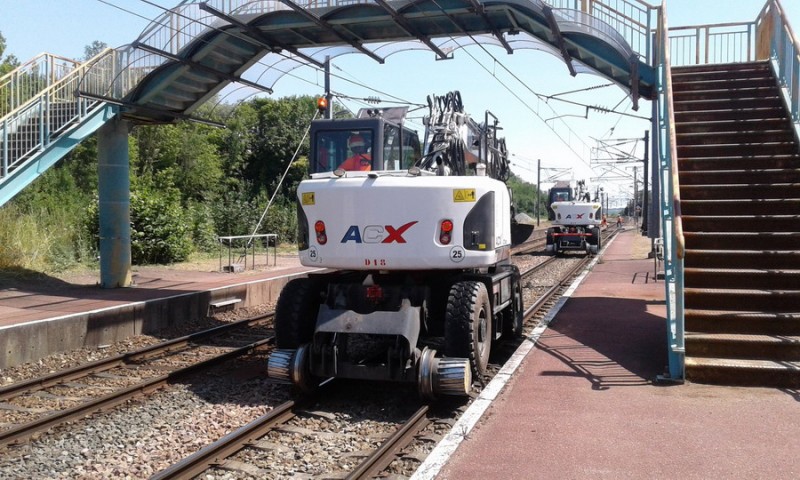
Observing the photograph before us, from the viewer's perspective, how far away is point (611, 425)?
5.98m

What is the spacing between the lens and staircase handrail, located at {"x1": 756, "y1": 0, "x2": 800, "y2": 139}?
9.97 metres

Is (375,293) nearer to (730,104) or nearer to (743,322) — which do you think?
(743,322)

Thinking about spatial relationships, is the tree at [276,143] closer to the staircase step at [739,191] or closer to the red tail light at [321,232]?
the staircase step at [739,191]

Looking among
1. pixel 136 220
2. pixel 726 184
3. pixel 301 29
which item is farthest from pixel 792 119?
pixel 136 220

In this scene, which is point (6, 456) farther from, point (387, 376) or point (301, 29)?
point (301, 29)

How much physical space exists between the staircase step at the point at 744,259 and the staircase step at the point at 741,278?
0.16 m

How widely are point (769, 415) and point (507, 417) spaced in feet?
7.69

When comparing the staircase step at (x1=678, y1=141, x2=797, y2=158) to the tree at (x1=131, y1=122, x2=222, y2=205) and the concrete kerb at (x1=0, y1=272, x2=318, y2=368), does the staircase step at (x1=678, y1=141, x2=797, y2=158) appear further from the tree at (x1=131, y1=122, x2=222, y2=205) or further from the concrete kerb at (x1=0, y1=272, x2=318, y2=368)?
the tree at (x1=131, y1=122, x2=222, y2=205)

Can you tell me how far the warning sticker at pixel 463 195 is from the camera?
7125mm

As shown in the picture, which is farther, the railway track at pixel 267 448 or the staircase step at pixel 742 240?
the staircase step at pixel 742 240

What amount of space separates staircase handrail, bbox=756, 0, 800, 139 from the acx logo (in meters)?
6.47

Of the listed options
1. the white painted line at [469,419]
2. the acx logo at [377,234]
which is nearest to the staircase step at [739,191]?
the white painted line at [469,419]

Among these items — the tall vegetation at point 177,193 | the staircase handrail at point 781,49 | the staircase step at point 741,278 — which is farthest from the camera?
the tall vegetation at point 177,193

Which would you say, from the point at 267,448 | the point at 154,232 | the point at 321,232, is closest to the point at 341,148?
the point at 321,232
